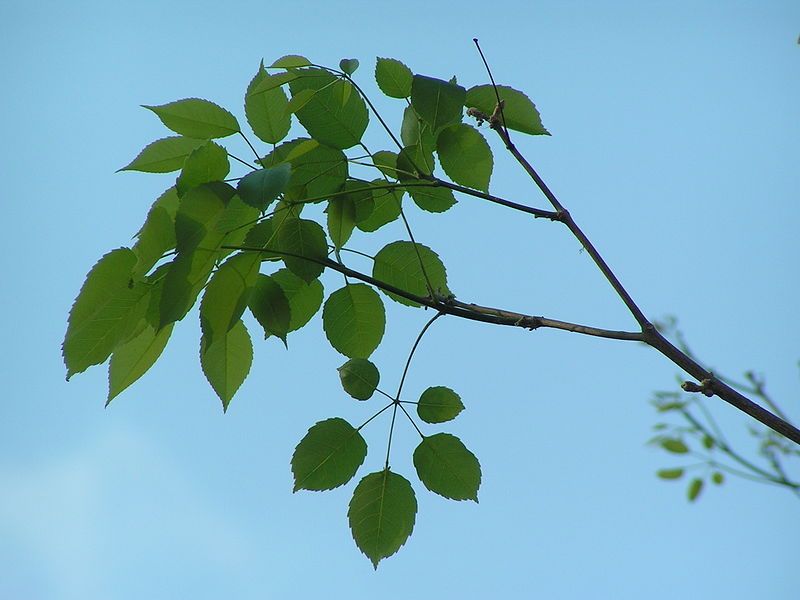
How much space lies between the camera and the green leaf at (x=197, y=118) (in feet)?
2.21

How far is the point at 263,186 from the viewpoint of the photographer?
53 centimetres

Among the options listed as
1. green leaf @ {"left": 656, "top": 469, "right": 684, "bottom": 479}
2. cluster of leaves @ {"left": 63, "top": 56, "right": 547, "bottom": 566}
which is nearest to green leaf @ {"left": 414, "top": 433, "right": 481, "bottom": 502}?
cluster of leaves @ {"left": 63, "top": 56, "right": 547, "bottom": 566}

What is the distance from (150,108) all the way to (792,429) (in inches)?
21.4

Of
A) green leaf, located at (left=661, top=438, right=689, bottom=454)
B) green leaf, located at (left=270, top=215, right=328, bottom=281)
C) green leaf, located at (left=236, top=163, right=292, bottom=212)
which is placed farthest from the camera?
green leaf, located at (left=661, top=438, right=689, bottom=454)

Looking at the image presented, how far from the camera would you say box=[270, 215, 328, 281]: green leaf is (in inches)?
24.8

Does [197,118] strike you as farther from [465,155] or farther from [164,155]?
[465,155]

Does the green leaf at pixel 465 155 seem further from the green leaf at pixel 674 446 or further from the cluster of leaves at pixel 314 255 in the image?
the green leaf at pixel 674 446

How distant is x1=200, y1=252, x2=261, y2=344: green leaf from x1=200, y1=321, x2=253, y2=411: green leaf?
9cm

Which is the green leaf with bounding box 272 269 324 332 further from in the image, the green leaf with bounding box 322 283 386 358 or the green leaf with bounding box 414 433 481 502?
the green leaf with bounding box 414 433 481 502

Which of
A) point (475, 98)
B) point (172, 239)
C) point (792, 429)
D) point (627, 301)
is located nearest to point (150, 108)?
point (172, 239)

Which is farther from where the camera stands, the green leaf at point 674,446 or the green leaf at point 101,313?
the green leaf at point 674,446

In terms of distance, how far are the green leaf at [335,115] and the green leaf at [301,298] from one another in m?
0.13

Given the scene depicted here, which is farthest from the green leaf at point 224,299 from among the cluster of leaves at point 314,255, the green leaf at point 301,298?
the green leaf at point 301,298

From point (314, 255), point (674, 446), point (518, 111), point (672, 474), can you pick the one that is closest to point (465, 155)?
point (518, 111)
